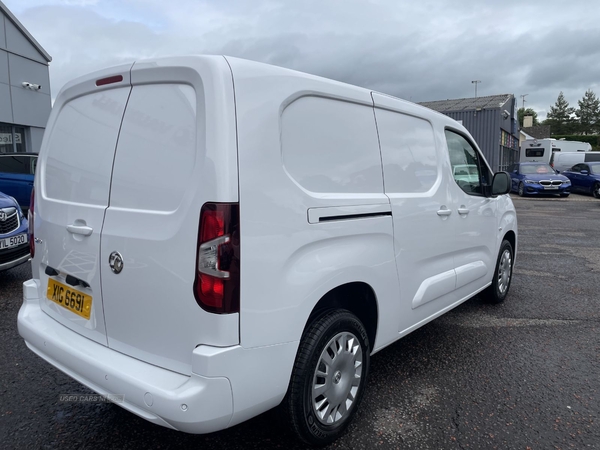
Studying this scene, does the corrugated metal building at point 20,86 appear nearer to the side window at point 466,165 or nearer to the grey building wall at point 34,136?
the grey building wall at point 34,136

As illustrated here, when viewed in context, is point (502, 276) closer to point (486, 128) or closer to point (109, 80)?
point (109, 80)

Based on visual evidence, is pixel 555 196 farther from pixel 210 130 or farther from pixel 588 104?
pixel 588 104

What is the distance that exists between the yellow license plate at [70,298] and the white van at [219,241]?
1 cm

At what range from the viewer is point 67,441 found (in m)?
2.57

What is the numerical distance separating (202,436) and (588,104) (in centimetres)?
9917

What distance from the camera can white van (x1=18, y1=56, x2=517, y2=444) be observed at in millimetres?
1990

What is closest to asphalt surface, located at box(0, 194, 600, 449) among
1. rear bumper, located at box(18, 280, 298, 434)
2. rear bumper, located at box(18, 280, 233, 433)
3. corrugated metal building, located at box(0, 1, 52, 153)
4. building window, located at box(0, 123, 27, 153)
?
rear bumper, located at box(18, 280, 298, 434)

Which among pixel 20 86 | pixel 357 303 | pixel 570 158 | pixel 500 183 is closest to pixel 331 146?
pixel 357 303

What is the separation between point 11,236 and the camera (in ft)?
17.7

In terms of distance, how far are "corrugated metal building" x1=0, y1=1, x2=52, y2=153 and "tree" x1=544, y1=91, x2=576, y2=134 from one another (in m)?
91.0

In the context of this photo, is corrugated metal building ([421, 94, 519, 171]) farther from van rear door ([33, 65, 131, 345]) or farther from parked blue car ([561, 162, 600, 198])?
van rear door ([33, 65, 131, 345])

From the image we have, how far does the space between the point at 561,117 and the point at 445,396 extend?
10234 centimetres

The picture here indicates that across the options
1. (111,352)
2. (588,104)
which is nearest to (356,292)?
(111,352)

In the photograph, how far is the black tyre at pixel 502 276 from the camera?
15.9 ft
